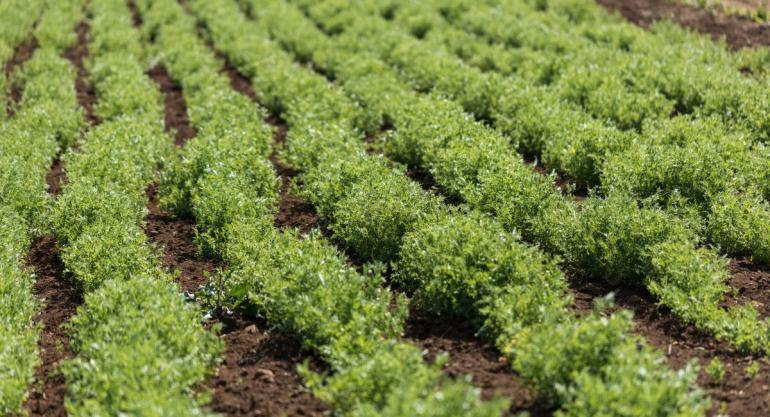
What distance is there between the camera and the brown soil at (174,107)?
13710mm

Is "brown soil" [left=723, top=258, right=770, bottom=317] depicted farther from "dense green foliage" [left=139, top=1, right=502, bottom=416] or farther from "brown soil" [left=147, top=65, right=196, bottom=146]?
"brown soil" [left=147, top=65, right=196, bottom=146]

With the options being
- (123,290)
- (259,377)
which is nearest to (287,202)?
(123,290)

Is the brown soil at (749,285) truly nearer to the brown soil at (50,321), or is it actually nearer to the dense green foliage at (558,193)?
the dense green foliage at (558,193)

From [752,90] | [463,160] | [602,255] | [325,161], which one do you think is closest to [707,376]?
[602,255]

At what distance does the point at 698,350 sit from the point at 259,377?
3.78 metres

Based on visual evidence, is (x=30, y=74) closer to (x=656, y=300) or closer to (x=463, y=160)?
(x=463, y=160)

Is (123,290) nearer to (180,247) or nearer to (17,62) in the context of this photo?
(180,247)

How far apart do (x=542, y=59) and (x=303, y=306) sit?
9.14 meters

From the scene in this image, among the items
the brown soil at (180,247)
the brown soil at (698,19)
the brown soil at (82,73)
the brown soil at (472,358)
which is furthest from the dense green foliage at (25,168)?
the brown soil at (698,19)

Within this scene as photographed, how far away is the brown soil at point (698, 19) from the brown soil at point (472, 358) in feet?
35.6

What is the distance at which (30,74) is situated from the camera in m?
16.6

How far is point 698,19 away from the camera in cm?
1764

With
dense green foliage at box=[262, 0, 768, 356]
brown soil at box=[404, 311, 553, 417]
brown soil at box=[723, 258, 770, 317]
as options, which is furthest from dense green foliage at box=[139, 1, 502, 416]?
brown soil at box=[723, 258, 770, 317]

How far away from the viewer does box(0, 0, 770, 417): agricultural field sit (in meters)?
6.30
